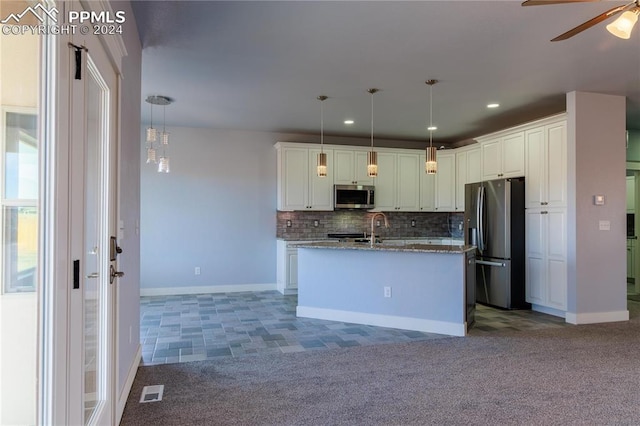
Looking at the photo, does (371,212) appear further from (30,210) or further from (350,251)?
(30,210)

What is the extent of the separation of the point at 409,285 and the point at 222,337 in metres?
2.00

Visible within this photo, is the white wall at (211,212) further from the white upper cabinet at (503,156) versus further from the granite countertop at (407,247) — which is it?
the white upper cabinet at (503,156)

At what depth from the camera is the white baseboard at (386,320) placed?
427 cm

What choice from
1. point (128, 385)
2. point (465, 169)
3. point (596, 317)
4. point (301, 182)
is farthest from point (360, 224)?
Result: point (128, 385)

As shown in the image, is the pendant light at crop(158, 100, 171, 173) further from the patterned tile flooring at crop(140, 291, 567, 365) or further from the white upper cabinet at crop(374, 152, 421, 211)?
the white upper cabinet at crop(374, 152, 421, 211)

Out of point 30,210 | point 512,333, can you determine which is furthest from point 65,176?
point 512,333

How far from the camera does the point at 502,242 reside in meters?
5.46

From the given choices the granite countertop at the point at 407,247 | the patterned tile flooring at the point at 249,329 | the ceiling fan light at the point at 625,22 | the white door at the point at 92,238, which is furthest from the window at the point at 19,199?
the granite countertop at the point at 407,247

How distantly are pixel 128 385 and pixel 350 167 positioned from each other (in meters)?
4.95

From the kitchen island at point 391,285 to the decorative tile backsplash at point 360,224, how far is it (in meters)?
1.85

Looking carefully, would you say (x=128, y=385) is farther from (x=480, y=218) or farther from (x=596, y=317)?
(x=596, y=317)

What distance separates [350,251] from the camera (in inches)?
188

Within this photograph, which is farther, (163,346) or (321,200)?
(321,200)

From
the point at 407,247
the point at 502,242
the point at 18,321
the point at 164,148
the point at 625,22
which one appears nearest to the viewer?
the point at 18,321
